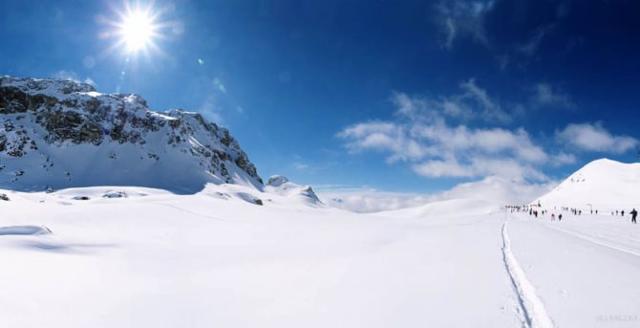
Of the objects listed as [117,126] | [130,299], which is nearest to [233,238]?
[130,299]

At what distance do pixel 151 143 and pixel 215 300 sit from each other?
160566 millimetres

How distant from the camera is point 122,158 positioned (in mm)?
132625

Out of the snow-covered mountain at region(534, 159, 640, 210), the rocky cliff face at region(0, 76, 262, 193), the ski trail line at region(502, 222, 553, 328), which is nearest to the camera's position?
the ski trail line at region(502, 222, 553, 328)

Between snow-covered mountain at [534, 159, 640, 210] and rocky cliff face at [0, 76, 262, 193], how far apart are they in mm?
154900

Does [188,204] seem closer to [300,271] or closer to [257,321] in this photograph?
[300,271]

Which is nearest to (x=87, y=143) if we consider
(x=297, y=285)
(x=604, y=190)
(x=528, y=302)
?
(x=297, y=285)

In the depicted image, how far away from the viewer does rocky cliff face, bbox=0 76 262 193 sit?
112 meters

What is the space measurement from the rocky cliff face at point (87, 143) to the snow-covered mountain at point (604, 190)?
154900mm

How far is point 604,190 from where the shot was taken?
149 meters

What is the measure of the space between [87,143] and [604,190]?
232 metres

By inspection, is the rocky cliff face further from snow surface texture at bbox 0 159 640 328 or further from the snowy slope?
the snowy slope

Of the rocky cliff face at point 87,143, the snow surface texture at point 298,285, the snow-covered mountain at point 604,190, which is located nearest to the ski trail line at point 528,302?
the snow surface texture at point 298,285

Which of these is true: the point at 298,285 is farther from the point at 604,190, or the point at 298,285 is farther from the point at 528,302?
the point at 604,190

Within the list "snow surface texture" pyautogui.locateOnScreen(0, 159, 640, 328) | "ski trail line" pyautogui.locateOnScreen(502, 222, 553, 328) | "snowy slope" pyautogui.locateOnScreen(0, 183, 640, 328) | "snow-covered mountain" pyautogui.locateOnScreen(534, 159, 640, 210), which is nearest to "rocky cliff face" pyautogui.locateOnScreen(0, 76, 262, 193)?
"snow surface texture" pyautogui.locateOnScreen(0, 159, 640, 328)
